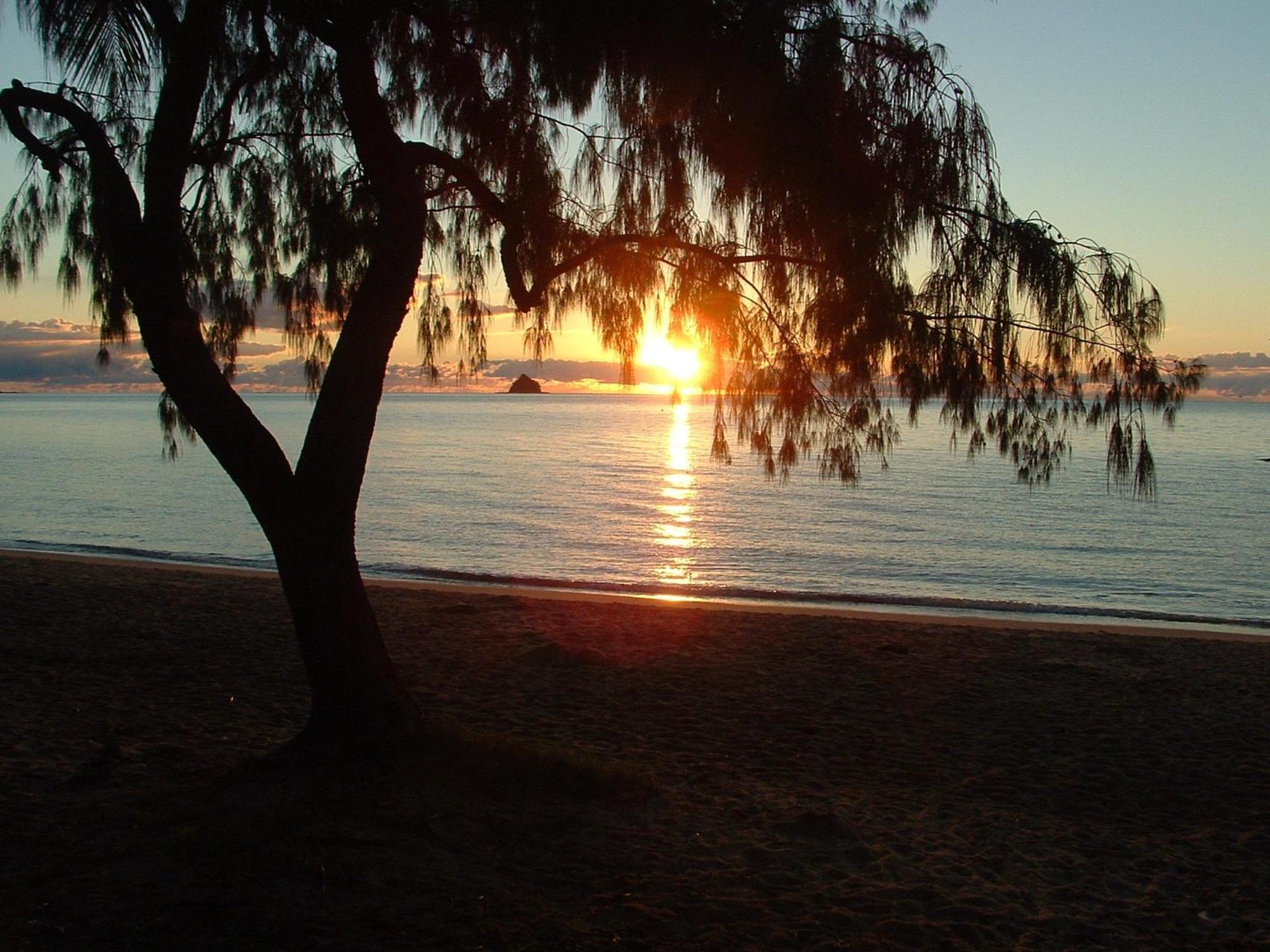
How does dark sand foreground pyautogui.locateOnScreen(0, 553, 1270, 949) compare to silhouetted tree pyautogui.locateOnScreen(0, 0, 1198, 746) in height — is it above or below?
below

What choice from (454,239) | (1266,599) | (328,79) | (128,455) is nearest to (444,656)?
(454,239)

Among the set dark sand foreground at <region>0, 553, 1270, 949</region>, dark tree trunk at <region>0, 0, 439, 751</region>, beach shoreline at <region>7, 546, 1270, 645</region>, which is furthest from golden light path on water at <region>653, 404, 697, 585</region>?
beach shoreline at <region>7, 546, 1270, 645</region>

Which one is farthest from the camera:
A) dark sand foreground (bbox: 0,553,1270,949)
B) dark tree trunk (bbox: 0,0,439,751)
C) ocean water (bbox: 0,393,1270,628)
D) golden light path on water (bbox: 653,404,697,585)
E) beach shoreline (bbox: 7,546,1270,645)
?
golden light path on water (bbox: 653,404,697,585)

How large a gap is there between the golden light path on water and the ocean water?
0.11 meters

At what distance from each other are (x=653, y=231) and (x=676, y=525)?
21356 mm

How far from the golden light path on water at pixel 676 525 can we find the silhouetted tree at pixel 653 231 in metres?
0.80

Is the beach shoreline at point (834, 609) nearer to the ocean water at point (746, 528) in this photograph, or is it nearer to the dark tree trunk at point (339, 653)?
the ocean water at point (746, 528)

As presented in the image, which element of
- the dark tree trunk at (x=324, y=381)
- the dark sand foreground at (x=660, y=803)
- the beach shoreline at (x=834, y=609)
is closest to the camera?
the dark sand foreground at (x=660, y=803)

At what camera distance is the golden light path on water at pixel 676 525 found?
19.1m

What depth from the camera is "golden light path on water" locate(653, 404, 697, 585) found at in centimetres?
1909

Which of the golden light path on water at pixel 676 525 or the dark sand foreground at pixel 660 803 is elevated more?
the dark sand foreground at pixel 660 803

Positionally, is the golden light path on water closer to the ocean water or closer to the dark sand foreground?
the ocean water

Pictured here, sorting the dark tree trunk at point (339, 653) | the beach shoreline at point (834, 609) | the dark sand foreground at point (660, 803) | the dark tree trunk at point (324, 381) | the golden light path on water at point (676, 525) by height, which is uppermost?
the dark tree trunk at point (324, 381)

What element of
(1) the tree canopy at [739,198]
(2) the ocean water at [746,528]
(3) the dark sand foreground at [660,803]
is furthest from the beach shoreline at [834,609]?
(1) the tree canopy at [739,198]
